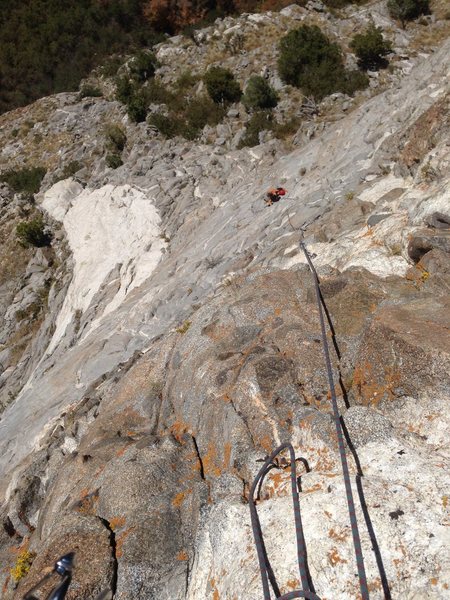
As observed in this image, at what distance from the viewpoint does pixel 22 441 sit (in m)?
14.0

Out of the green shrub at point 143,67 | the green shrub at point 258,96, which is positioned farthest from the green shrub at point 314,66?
the green shrub at point 143,67

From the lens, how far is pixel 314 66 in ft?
98.6

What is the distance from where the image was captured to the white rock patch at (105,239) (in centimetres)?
2198

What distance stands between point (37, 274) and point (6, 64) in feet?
138

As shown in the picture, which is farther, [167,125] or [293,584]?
[167,125]

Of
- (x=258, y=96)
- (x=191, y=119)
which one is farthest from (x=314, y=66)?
(x=191, y=119)

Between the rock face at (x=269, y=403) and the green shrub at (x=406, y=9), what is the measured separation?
59.3 feet

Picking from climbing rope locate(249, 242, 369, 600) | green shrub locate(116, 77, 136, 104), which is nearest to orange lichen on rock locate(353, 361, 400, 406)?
climbing rope locate(249, 242, 369, 600)

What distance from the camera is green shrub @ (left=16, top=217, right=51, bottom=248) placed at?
29.6m

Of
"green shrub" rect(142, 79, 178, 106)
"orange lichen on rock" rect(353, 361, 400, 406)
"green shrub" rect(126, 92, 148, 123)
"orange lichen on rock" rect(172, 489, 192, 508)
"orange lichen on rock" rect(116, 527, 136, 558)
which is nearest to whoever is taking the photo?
"orange lichen on rock" rect(116, 527, 136, 558)

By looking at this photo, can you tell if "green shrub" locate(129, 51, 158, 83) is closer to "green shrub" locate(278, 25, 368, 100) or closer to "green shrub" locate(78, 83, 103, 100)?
"green shrub" locate(78, 83, 103, 100)

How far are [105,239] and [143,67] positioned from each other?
22.1m

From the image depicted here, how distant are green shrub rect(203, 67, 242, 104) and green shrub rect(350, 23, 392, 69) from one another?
885 centimetres

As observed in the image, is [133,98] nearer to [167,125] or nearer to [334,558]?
[167,125]
